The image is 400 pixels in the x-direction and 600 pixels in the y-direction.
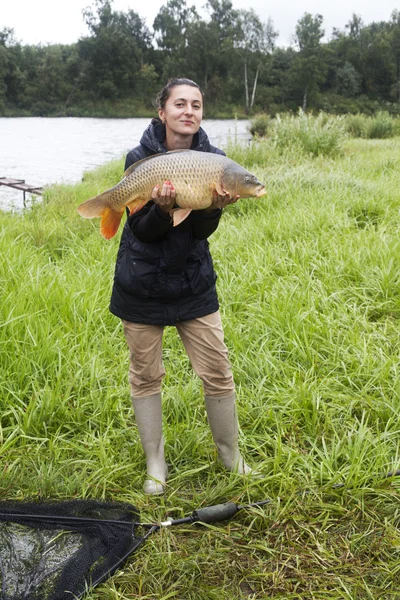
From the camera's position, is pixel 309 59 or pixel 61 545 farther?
pixel 309 59

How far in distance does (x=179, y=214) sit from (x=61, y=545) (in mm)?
1338

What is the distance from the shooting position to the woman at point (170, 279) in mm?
2207

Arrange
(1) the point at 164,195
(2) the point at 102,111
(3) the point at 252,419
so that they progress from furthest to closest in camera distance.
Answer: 1. (2) the point at 102,111
2. (3) the point at 252,419
3. (1) the point at 164,195

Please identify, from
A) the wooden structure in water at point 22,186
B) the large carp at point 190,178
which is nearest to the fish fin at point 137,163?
the large carp at point 190,178

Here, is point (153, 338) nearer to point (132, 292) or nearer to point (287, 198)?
point (132, 292)

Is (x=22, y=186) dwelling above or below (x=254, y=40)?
below

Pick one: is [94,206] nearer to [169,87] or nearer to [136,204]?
[136,204]

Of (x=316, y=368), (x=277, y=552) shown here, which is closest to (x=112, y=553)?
(x=277, y=552)

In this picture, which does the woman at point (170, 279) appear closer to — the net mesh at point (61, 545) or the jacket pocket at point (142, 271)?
the jacket pocket at point (142, 271)

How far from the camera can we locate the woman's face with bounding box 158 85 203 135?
2.21m

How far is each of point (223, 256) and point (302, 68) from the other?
2594 inches

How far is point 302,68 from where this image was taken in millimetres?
64062

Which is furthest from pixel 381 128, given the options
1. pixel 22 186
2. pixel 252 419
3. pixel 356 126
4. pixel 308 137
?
pixel 252 419

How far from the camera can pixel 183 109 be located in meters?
2.21
